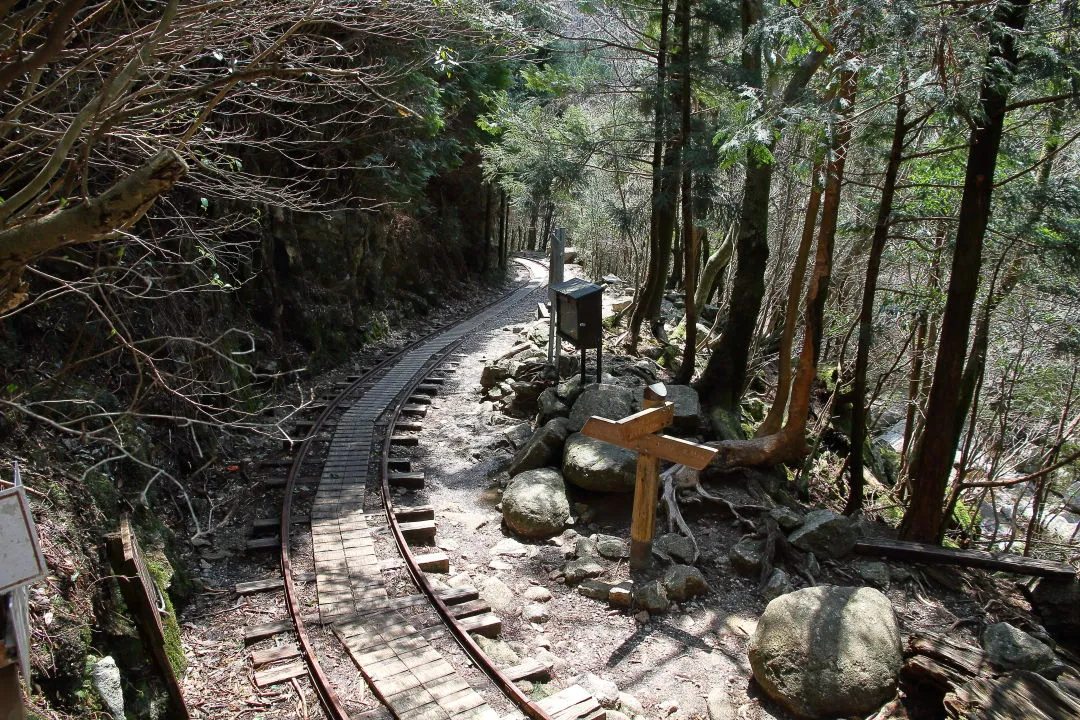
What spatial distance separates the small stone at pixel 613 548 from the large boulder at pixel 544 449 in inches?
73.2

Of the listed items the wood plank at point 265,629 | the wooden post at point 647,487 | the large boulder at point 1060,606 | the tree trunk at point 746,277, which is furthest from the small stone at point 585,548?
the large boulder at point 1060,606

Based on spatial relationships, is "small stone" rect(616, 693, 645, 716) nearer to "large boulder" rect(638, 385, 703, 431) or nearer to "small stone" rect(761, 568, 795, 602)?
"small stone" rect(761, 568, 795, 602)

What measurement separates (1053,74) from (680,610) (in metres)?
6.66

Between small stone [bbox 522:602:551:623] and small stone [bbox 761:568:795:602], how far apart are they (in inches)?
94.3

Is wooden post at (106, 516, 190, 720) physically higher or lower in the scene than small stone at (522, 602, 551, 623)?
higher

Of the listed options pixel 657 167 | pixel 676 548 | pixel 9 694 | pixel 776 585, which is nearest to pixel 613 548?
pixel 676 548

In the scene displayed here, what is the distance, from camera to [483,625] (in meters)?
6.53

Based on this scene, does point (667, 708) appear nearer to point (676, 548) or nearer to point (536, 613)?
point (536, 613)

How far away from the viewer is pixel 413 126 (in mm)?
15633

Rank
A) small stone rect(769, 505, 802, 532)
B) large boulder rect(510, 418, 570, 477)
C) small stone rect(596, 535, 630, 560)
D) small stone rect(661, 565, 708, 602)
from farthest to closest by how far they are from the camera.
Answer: large boulder rect(510, 418, 570, 477), small stone rect(769, 505, 802, 532), small stone rect(596, 535, 630, 560), small stone rect(661, 565, 708, 602)

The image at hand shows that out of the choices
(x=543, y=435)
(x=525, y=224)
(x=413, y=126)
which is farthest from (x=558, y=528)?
(x=525, y=224)

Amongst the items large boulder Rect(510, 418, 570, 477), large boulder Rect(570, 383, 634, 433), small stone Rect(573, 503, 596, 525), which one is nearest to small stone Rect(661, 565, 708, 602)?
small stone Rect(573, 503, 596, 525)

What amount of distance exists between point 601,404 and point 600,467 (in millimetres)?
1541

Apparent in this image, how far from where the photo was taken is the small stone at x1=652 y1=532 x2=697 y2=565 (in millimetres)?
7879
